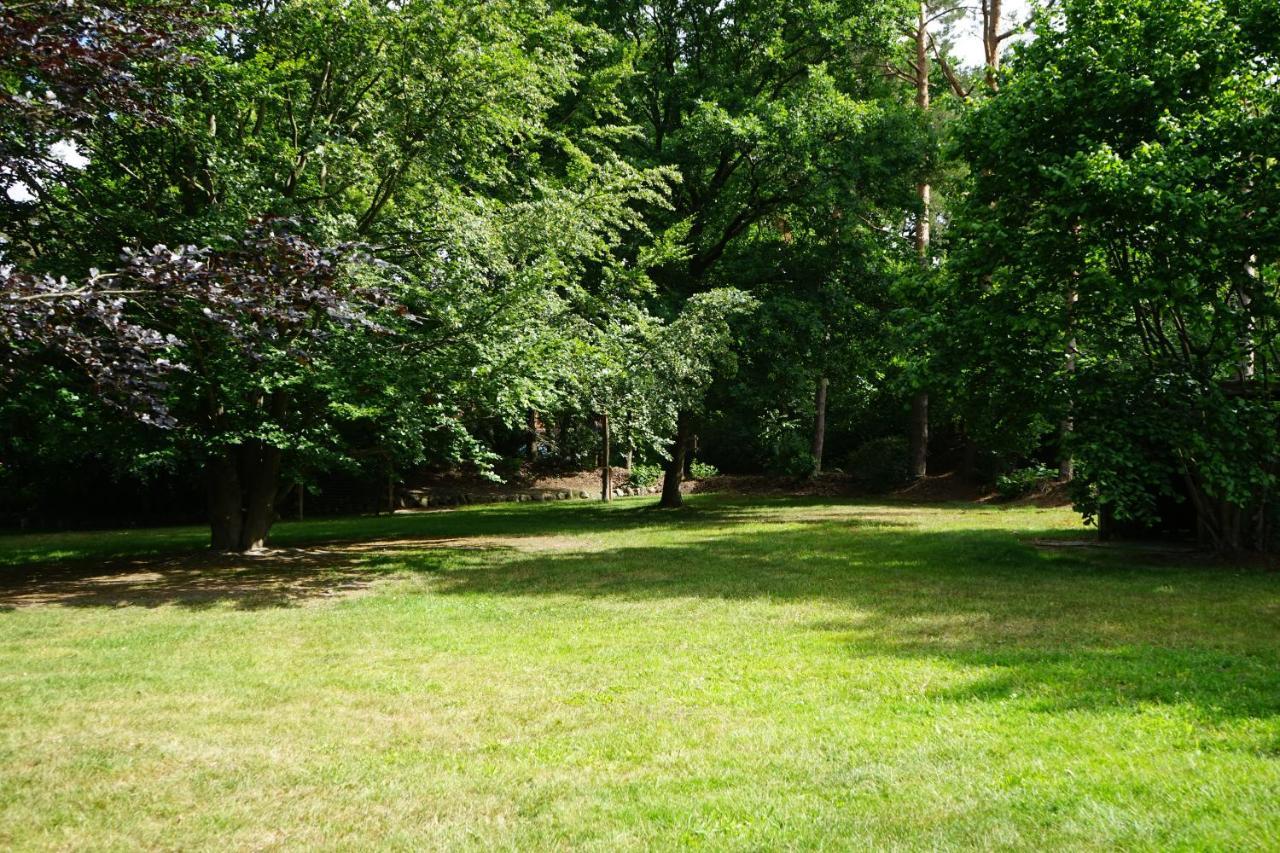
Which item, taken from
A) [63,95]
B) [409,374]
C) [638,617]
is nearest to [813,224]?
[409,374]

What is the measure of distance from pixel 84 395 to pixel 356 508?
15.6m

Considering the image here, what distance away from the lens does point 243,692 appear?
18.4 ft

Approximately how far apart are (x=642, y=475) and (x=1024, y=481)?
40.3ft

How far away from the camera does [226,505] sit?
44.9ft

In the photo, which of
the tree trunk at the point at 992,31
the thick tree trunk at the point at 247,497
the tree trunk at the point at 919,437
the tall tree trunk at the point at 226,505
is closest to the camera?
the tall tree trunk at the point at 226,505

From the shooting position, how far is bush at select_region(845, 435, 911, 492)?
85.8 feet

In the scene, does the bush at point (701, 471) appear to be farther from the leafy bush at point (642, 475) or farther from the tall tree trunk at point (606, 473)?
the tall tree trunk at point (606, 473)

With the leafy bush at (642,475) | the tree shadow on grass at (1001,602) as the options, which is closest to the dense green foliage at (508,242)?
the tree shadow on grass at (1001,602)

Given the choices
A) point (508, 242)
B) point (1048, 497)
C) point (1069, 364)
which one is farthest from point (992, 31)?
point (508, 242)

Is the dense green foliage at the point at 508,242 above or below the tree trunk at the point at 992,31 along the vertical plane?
below

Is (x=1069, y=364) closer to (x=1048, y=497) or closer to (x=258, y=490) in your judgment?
(x=1048, y=497)

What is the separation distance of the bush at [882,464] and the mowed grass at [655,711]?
15.4 meters

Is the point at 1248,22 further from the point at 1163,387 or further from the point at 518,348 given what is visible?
the point at 518,348

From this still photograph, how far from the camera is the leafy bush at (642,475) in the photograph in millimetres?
28734
